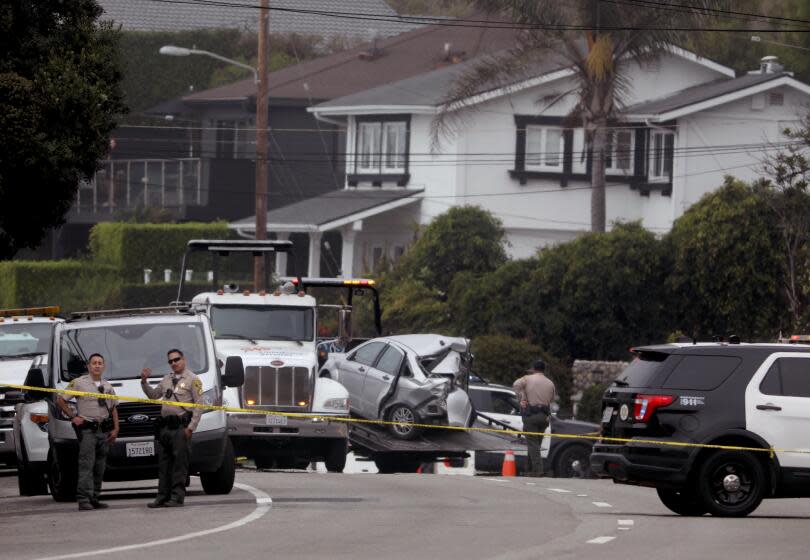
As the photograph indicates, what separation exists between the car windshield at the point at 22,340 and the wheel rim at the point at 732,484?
12.3m

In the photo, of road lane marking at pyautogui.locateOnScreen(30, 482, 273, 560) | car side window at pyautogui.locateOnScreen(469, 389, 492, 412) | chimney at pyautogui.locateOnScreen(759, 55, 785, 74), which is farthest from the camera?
chimney at pyautogui.locateOnScreen(759, 55, 785, 74)

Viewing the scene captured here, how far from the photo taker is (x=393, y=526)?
52.4ft

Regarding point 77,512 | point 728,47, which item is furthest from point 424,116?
point 77,512

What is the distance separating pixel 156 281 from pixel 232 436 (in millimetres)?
35501

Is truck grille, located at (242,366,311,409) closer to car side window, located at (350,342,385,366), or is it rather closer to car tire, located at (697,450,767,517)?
car side window, located at (350,342,385,366)

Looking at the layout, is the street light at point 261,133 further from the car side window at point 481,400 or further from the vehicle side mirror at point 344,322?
the vehicle side mirror at point 344,322

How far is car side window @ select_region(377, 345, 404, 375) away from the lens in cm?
2664

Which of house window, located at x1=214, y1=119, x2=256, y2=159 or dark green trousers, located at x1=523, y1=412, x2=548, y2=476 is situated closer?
dark green trousers, located at x1=523, y1=412, x2=548, y2=476

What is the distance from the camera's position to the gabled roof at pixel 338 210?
52250mm

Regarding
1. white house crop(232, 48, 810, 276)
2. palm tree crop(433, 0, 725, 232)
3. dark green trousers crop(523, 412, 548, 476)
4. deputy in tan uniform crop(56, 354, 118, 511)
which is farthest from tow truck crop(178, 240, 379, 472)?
white house crop(232, 48, 810, 276)

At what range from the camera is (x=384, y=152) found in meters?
53.9

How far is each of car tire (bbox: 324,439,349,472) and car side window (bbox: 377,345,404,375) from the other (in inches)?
71.8

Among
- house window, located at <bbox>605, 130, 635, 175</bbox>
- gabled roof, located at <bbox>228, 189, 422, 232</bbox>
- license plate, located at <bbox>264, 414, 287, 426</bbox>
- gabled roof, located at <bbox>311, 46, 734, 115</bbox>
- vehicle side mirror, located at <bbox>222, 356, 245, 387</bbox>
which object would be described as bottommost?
license plate, located at <bbox>264, 414, 287, 426</bbox>

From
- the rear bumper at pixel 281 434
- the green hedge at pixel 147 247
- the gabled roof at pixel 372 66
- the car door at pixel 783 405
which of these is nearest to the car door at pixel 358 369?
the rear bumper at pixel 281 434
